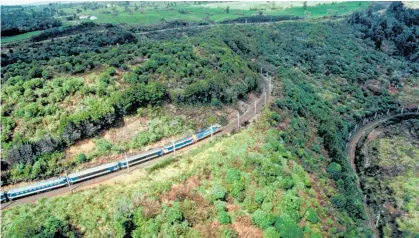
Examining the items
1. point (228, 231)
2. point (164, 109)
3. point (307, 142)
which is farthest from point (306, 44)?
point (228, 231)

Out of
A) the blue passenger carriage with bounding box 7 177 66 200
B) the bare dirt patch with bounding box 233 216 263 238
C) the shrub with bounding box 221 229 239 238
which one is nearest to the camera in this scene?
the shrub with bounding box 221 229 239 238

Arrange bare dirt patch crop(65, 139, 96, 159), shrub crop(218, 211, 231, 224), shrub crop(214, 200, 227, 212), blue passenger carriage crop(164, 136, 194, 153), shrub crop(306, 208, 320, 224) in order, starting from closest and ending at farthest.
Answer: shrub crop(218, 211, 231, 224) < shrub crop(214, 200, 227, 212) < shrub crop(306, 208, 320, 224) < bare dirt patch crop(65, 139, 96, 159) < blue passenger carriage crop(164, 136, 194, 153)

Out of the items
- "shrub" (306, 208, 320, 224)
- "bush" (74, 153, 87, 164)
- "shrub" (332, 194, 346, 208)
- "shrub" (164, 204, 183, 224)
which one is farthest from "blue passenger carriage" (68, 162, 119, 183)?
"shrub" (332, 194, 346, 208)

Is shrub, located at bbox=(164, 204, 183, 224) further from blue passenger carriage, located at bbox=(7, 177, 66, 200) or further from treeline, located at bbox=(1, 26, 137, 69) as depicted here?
treeline, located at bbox=(1, 26, 137, 69)

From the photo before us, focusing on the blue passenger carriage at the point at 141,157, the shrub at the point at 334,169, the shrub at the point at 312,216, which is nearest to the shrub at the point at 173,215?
the blue passenger carriage at the point at 141,157

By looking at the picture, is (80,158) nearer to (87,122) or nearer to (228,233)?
(87,122)

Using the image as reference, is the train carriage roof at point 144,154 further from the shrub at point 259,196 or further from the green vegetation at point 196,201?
the shrub at point 259,196

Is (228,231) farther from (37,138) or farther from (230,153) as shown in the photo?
(37,138)

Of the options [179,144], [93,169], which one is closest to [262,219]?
[179,144]

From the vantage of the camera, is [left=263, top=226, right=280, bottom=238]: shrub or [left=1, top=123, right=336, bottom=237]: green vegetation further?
[left=263, top=226, right=280, bottom=238]: shrub

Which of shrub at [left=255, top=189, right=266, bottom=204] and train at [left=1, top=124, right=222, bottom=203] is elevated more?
train at [left=1, top=124, right=222, bottom=203]
